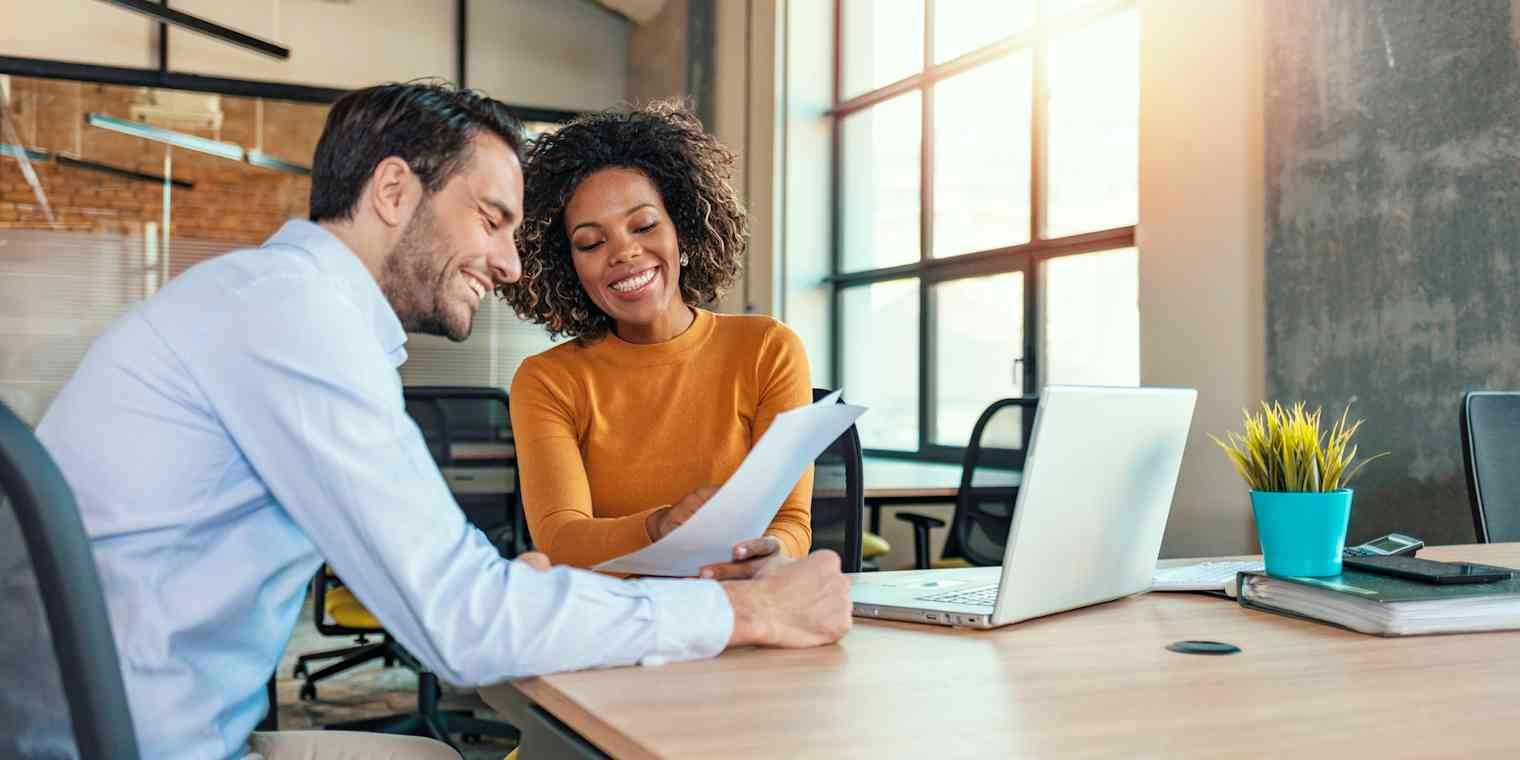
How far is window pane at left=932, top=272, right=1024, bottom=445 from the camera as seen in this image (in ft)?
16.1

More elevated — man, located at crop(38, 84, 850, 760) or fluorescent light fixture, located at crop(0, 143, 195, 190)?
fluorescent light fixture, located at crop(0, 143, 195, 190)

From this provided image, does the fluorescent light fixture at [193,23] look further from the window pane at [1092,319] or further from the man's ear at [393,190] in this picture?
the man's ear at [393,190]

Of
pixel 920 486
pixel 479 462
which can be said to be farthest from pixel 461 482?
pixel 920 486

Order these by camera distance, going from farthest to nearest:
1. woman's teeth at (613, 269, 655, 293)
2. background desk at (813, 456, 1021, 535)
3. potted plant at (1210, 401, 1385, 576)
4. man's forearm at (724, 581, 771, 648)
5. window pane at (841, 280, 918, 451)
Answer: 1. window pane at (841, 280, 918, 451)
2. background desk at (813, 456, 1021, 535)
3. woman's teeth at (613, 269, 655, 293)
4. potted plant at (1210, 401, 1385, 576)
5. man's forearm at (724, 581, 771, 648)

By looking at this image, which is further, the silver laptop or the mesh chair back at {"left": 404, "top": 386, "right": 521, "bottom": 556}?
the mesh chair back at {"left": 404, "top": 386, "right": 521, "bottom": 556}

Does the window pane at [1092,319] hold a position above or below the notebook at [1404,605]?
above

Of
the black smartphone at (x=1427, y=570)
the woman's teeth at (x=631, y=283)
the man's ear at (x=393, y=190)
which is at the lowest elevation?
the black smartphone at (x=1427, y=570)

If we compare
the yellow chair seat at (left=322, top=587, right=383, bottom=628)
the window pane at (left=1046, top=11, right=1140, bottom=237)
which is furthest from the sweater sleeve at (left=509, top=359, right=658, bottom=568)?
the window pane at (left=1046, top=11, right=1140, bottom=237)

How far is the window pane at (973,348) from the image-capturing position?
4.91 meters

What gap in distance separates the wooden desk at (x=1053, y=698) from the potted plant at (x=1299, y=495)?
15cm

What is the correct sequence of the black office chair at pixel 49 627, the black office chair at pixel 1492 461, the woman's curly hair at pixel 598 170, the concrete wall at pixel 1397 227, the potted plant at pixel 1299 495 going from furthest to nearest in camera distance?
the concrete wall at pixel 1397 227
the black office chair at pixel 1492 461
the woman's curly hair at pixel 598 170
the potted plant at pixel 1299 495
the black office chair at pixel 49 627

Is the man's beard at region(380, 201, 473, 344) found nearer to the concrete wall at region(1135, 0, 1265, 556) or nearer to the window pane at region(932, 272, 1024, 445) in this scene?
the concrete wall at region(1135, 0, 1265, 556)

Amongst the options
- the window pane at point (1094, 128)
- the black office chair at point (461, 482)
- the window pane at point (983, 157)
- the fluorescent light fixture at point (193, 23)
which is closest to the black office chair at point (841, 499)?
the black office chair at point (461, 482)

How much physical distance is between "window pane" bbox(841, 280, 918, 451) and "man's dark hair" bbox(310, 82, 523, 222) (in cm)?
426
